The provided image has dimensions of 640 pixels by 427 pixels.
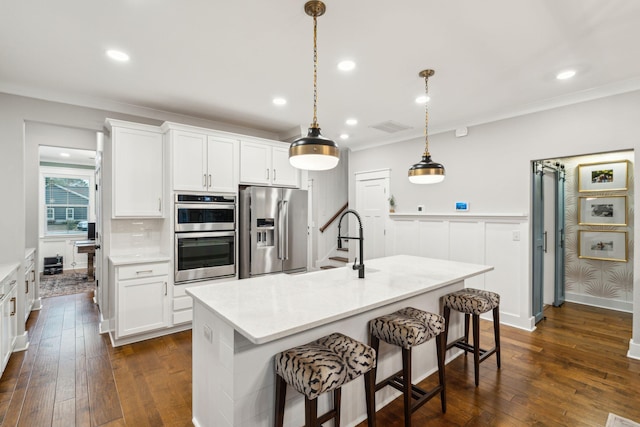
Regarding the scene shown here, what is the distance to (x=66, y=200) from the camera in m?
7.21

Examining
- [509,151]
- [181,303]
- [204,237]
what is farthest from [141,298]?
[509,151]

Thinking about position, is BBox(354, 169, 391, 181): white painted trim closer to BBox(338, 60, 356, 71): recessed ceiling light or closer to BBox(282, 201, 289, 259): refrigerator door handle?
BBox(282, 201, 289, 259): refrigerator door handle

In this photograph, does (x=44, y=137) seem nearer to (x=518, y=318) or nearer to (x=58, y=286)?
(x=58, y=286)

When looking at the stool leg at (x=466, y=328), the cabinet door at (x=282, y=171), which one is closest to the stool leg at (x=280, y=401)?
the stool leg at (x=466, y=328)

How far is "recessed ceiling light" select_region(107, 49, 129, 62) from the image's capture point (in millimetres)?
2436

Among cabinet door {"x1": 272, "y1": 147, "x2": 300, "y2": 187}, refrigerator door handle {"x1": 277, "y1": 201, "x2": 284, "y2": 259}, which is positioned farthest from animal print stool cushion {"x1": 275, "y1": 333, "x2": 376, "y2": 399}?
cabinet door {"x1": 272, "y1": 147, "x2": 300, "y2": 187}

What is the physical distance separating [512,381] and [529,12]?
2.78 m

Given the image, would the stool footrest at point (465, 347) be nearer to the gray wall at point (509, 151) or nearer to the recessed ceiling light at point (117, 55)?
the gray wall at point (509, 151)

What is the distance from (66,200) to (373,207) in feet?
23.7

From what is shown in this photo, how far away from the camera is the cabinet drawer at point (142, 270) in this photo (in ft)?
10.5

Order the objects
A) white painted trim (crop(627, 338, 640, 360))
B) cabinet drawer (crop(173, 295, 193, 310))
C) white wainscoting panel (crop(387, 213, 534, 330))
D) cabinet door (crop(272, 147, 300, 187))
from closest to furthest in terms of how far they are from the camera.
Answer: white painted trim (crop(627, 338, 640, 360)) → cabinet drawer (crop(173, 295, 193, 310)) → white wainscoting panel (crop(387, 213, 534, 330)) → cabinet door (crop(272, 147, 300, 187))

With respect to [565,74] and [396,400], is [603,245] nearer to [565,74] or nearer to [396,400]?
[565,74]

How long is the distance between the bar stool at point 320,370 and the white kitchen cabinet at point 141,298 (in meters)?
2.41

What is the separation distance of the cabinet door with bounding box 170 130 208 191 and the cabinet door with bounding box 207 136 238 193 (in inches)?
2.9
